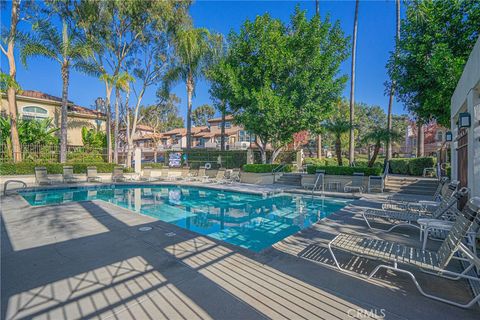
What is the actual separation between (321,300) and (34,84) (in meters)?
29.8

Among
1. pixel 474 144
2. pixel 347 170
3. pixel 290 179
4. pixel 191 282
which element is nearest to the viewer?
pixel 191 282

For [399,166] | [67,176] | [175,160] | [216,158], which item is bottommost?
[67,176]

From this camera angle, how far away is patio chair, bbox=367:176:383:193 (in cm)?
1274

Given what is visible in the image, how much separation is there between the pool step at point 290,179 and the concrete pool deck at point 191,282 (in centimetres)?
1070

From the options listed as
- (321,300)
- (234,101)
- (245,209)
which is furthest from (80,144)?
(321,300)

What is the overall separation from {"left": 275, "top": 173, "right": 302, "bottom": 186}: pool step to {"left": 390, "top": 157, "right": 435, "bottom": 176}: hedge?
7.81 metres

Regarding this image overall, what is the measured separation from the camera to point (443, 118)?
1138 cm

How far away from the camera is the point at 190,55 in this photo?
2225 cm

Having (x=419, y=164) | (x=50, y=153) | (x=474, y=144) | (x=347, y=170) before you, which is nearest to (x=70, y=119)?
(x=50, y=153)

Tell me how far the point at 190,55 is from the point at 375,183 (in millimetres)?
18980

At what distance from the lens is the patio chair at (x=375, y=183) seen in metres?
12.7

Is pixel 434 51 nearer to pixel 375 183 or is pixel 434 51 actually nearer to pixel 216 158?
pixel 375 183


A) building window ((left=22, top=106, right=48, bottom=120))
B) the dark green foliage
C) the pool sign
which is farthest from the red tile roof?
the dark green foliage

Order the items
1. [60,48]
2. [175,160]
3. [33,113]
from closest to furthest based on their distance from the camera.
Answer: [60,48] < [33,113] < [175,160]
